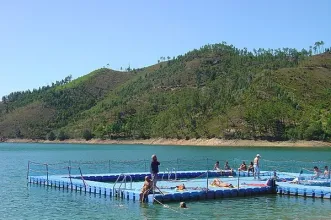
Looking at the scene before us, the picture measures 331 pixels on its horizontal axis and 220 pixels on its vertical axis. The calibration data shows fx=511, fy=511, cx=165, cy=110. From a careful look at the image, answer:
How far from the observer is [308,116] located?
Result: 151000 millimetres

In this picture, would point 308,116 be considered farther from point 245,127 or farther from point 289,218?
point 289,218

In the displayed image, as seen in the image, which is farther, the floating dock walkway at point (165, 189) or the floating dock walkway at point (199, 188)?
the floating dock walkway at point (199, 188)

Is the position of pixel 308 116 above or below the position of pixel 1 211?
above

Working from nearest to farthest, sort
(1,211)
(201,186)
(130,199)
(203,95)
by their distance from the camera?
(1,211) < (130,199) < (201,186) < (203,95)

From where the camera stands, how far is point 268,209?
104 feet

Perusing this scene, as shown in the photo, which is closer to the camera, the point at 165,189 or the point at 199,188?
the point at 165,189

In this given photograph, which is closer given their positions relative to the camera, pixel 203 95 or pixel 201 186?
pixel 201 186

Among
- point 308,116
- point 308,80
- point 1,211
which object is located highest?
point 308,80

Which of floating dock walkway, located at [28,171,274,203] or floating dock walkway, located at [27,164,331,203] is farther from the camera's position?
floating dock walkway, located at [27,164,331,203]

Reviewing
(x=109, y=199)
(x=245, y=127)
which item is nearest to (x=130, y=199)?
(x=109, y=199)

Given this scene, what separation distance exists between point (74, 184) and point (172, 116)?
14164 centimetres

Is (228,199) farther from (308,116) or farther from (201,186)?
(308,116)

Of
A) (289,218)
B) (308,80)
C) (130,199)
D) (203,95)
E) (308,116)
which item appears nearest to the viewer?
(289,218)

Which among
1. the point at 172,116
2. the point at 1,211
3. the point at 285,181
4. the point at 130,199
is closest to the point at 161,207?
the point at 130,199
